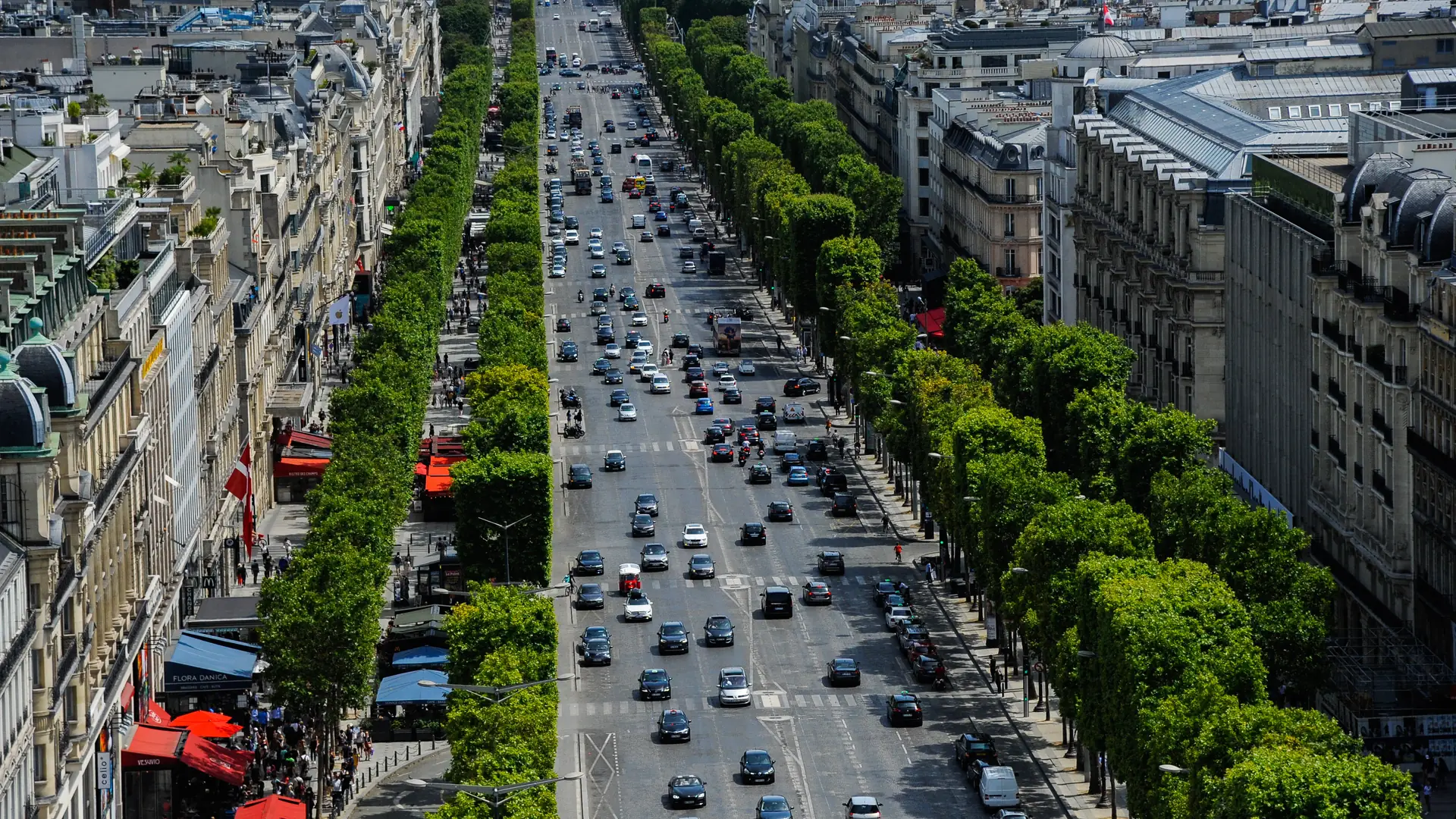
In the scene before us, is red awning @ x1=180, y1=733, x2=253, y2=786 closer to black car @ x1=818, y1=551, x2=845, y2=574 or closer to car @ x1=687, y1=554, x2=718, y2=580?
car @ x1=687, y1=554, x2=718, y2=580

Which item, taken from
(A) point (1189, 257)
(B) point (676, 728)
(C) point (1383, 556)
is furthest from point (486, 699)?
(A) point (1189, 257)

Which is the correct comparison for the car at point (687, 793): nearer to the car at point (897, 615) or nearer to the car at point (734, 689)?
the car at point (734, 689)

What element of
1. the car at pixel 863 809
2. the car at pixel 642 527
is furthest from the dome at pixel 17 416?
the car at pixel 642 527

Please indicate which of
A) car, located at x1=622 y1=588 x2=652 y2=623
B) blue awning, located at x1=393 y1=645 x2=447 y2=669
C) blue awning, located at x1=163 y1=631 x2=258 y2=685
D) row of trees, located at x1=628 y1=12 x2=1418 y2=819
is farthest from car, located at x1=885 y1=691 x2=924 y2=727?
blue awning, located at x1=163 y1=631 x2=258 y2=685

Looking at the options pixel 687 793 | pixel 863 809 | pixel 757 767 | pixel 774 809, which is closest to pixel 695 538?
pixel 757 767

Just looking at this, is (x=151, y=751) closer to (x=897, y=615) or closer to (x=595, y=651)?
(x=595, y=651)
